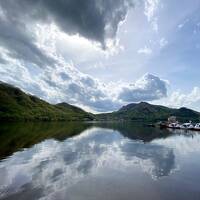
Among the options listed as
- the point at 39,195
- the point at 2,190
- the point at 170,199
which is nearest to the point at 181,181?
the point at 170,199

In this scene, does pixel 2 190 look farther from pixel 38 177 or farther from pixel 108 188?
pixel 108 188

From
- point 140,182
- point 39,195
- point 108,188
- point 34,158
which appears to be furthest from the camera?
point 34,158

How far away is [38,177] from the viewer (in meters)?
25.0

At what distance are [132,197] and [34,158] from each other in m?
22.8

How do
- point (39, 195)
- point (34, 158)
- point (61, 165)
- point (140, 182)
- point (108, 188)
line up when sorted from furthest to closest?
1. point (34, 158)
2. point (61, 165)
3. point (140, 182)
4. point (108, 188)
5. point (39, 195)

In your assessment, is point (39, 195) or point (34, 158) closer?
point (39, 195)

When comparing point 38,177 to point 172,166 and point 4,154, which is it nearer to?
point 4,154

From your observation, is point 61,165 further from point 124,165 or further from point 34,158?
point 124,165

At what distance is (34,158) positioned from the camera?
36.6m

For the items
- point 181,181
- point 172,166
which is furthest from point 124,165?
point 181,181

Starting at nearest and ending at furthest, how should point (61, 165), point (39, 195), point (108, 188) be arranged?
point (39, 195) < point (108, 188) < point (61, 165)

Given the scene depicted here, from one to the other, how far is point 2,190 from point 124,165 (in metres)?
20.1

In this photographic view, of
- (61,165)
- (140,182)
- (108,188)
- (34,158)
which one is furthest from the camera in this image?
(34,158)

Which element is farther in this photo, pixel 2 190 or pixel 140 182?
pixel 140 182
